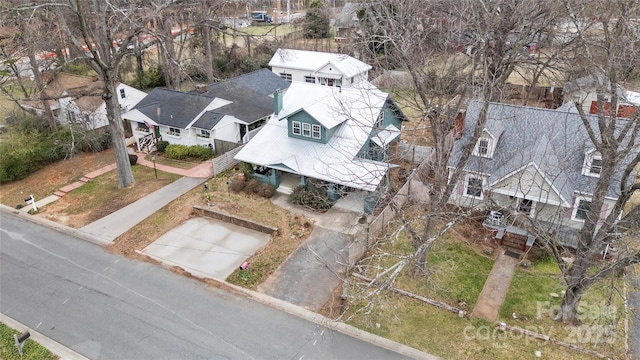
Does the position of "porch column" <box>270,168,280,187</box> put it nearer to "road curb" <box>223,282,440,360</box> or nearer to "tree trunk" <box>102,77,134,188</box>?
"road curb" <box>223,282,440,360</box>

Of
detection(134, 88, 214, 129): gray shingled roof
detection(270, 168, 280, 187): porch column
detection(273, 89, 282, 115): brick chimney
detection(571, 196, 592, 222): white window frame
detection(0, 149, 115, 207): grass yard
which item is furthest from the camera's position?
detection(134, 88, 214, 129): gray shingled roof

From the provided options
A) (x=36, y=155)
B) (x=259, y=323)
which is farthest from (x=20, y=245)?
(x=259, y=323)

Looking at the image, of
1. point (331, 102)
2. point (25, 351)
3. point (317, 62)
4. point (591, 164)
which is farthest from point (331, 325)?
point (317, 62)

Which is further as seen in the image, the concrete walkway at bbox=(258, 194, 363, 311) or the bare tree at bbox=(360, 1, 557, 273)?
the concrete walkway at bbox=(258, 194, 363, 311)

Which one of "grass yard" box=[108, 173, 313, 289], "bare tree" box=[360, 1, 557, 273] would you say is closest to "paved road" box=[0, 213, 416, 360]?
"grass yard" box=[108, 173, 313, 289]

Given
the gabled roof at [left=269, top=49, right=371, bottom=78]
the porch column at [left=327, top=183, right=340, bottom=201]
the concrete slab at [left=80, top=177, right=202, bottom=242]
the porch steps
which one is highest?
the gabled roof at [left=269, top=49, right=371, bottom=78]

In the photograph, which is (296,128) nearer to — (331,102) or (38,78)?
(331,102)
